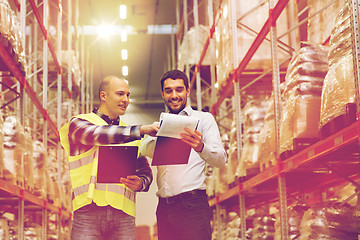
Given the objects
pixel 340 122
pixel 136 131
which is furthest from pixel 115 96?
pixel 340 122

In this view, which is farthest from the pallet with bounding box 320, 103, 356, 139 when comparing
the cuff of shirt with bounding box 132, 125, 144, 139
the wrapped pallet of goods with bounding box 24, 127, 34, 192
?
the wrapped pallet of goods with bounding box 24, 127, 34, 192

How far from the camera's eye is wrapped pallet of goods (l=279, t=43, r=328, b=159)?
4.50 meters

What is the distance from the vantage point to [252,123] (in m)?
7.03

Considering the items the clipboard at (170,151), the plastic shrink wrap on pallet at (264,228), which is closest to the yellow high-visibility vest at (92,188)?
the clipboard at (170,151)

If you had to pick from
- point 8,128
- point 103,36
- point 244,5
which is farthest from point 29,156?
point 103,36

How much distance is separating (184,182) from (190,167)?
0.16 meters

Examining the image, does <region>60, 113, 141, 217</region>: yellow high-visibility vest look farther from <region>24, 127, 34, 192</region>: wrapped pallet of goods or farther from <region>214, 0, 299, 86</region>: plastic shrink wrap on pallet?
<region>214, 0, 299, 86</region>: plastic shrink wrap on pallet

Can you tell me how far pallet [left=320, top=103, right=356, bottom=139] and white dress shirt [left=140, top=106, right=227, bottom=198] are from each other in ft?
2.50

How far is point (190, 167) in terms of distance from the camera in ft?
13.2

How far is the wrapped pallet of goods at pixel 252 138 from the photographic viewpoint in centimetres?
655

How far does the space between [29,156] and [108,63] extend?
15.9 m

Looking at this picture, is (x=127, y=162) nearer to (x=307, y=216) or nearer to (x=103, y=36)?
(x=307, y=216)

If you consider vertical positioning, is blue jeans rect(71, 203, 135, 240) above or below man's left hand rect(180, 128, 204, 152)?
below

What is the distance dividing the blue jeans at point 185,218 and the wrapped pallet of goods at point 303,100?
1151mm
